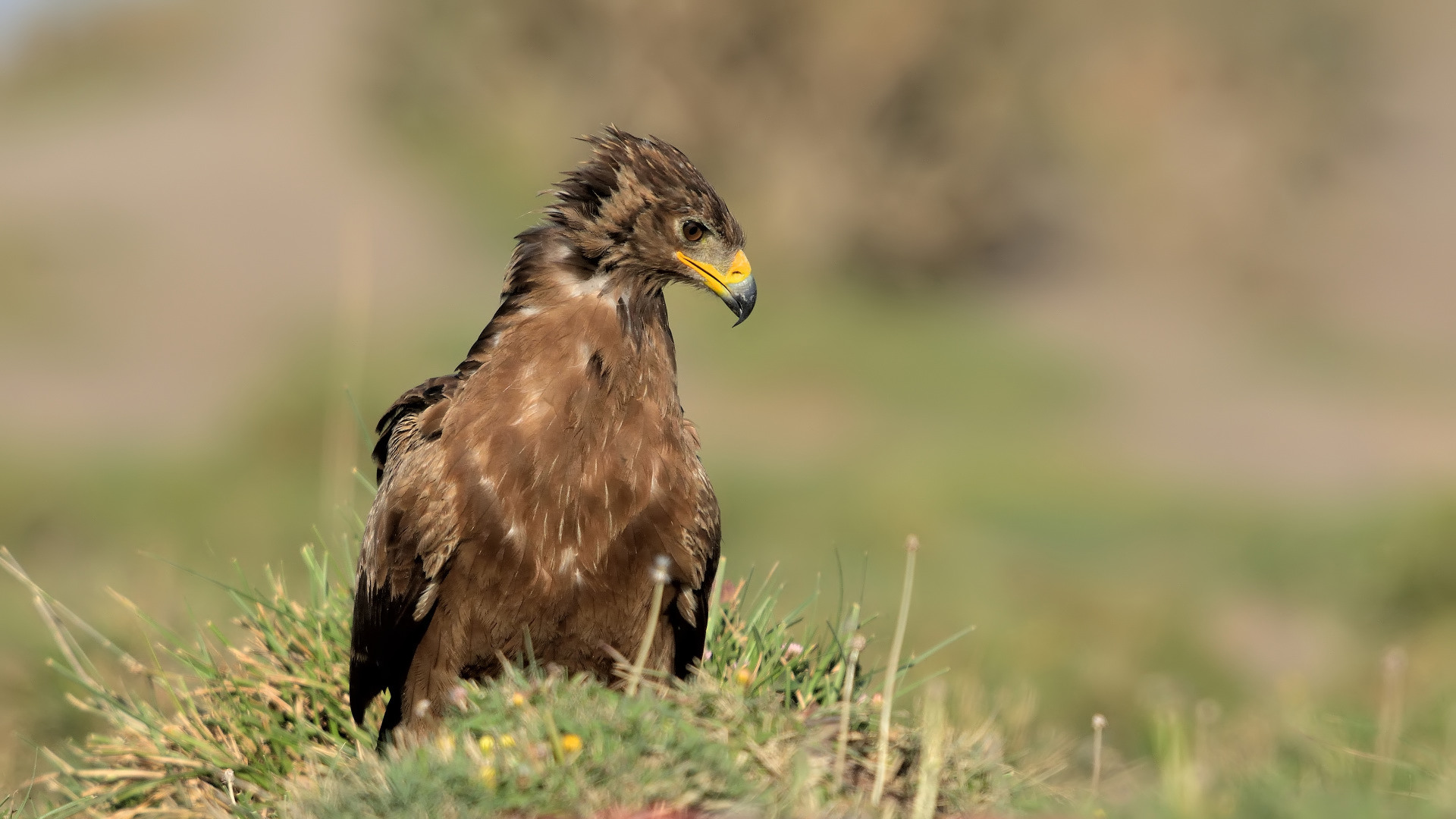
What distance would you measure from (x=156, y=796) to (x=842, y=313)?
16160 mm

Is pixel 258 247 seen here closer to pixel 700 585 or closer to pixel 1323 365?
pixel 1323 365

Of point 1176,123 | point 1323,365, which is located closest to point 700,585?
point 1323,365

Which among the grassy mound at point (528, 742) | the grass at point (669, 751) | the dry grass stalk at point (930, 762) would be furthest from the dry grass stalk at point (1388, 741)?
the dry grass stalk at point (930, 762)

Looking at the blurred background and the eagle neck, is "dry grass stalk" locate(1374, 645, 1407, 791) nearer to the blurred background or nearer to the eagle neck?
the eagle neck

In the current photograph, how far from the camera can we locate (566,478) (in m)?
4.10

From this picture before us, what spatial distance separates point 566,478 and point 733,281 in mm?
816

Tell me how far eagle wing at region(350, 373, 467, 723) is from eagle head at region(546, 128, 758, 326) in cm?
69

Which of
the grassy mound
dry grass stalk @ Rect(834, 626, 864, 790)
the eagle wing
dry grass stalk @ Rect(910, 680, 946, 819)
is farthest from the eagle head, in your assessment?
dry grass stalk @ Rect(910, 680, 946, 819)

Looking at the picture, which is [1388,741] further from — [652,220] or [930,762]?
[652,220]

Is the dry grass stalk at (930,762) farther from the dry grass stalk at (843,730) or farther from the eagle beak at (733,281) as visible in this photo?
the eagle beak at (733,281)

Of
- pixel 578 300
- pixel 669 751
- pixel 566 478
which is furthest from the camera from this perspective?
pixel 578 300

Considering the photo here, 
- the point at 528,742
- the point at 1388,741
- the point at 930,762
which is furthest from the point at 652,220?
the point at 1388,741

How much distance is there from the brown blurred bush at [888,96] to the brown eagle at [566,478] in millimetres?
16532

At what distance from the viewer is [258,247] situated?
21.1 m
